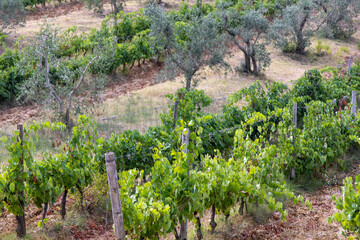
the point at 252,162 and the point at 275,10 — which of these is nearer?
the point at 252,162

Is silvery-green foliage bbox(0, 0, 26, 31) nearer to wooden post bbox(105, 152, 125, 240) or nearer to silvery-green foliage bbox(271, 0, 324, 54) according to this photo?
silvery-green foliage bbox(271, 0, 324, 54)

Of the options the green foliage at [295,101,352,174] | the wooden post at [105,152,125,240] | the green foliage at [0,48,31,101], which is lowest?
the green foliage at [0,48,31,101]

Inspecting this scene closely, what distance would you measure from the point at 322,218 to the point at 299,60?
14.2m

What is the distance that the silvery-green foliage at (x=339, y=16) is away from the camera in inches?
837

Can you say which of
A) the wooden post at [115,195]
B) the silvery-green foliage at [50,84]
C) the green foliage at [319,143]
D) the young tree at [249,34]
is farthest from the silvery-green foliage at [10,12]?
the wooden post at [115,195]

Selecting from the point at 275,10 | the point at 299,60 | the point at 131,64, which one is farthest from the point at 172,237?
the point at 275,10

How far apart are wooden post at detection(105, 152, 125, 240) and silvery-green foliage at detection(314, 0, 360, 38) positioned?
64.4 ft

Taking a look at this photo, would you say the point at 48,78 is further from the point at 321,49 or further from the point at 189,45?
the point at 321,49

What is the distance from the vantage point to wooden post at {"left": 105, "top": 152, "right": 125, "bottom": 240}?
3895 mm

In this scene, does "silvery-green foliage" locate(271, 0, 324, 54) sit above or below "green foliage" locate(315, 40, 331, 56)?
above

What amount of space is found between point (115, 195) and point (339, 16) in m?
21.3

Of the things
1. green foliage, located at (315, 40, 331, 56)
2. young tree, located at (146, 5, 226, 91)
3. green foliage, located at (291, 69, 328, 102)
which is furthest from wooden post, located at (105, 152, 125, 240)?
green foliage, located at (315, 40, 331, 56)

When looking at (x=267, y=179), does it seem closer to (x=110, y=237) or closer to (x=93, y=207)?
(x=110, y=237)

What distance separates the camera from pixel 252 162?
5.77 meters
